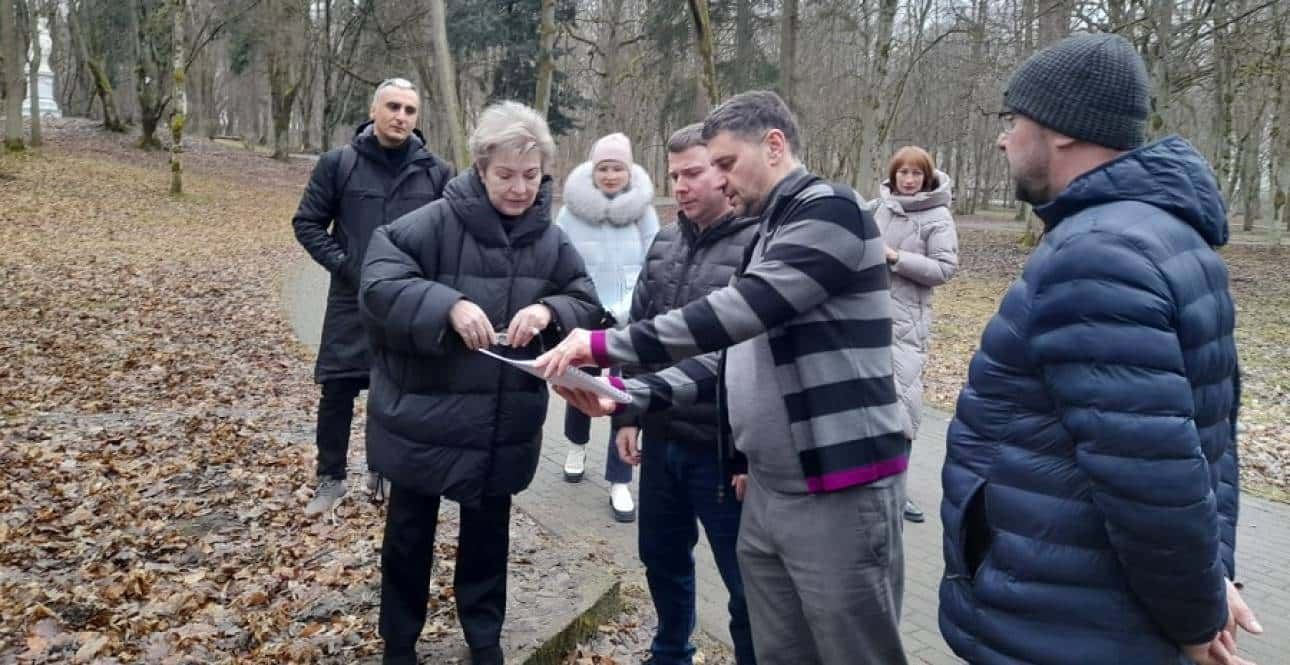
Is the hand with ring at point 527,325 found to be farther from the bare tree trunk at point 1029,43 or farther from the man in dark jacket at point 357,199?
the bare tree trunk at point 1029,43

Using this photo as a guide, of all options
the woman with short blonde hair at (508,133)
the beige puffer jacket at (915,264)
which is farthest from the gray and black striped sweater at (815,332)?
the beige puffer jacket at (915,264)

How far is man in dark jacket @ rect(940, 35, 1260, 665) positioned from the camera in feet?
5.70

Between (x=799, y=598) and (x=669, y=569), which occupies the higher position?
(x=799, y=598)

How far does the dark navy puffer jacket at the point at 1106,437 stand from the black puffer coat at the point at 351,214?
3.44 meters

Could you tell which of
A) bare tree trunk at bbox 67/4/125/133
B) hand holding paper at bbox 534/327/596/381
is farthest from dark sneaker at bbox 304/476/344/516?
bare tree trunk at bbox 67/4/125/133

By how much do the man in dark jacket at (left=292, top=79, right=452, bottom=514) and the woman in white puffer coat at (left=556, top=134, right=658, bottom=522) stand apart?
880 mm

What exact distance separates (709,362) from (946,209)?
8.97 feet

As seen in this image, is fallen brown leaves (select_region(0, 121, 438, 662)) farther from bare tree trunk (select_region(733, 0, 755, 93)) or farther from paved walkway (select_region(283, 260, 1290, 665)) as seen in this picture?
bare tree trunk (select_region(733, 0, 755, 93))

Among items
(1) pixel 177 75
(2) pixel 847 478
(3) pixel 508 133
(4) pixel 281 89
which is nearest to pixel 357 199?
(3) pixel 508 133

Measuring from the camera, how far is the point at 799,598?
2.60m

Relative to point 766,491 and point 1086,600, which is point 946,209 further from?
point 1086,600

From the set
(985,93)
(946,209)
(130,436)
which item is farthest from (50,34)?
(946,209)

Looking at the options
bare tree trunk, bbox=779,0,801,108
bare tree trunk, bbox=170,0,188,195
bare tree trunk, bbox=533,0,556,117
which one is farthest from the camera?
bare tree trunk, bbox=779,0,801,108

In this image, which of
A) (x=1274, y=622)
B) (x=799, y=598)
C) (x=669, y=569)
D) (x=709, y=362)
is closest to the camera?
(x=799, y=598)
